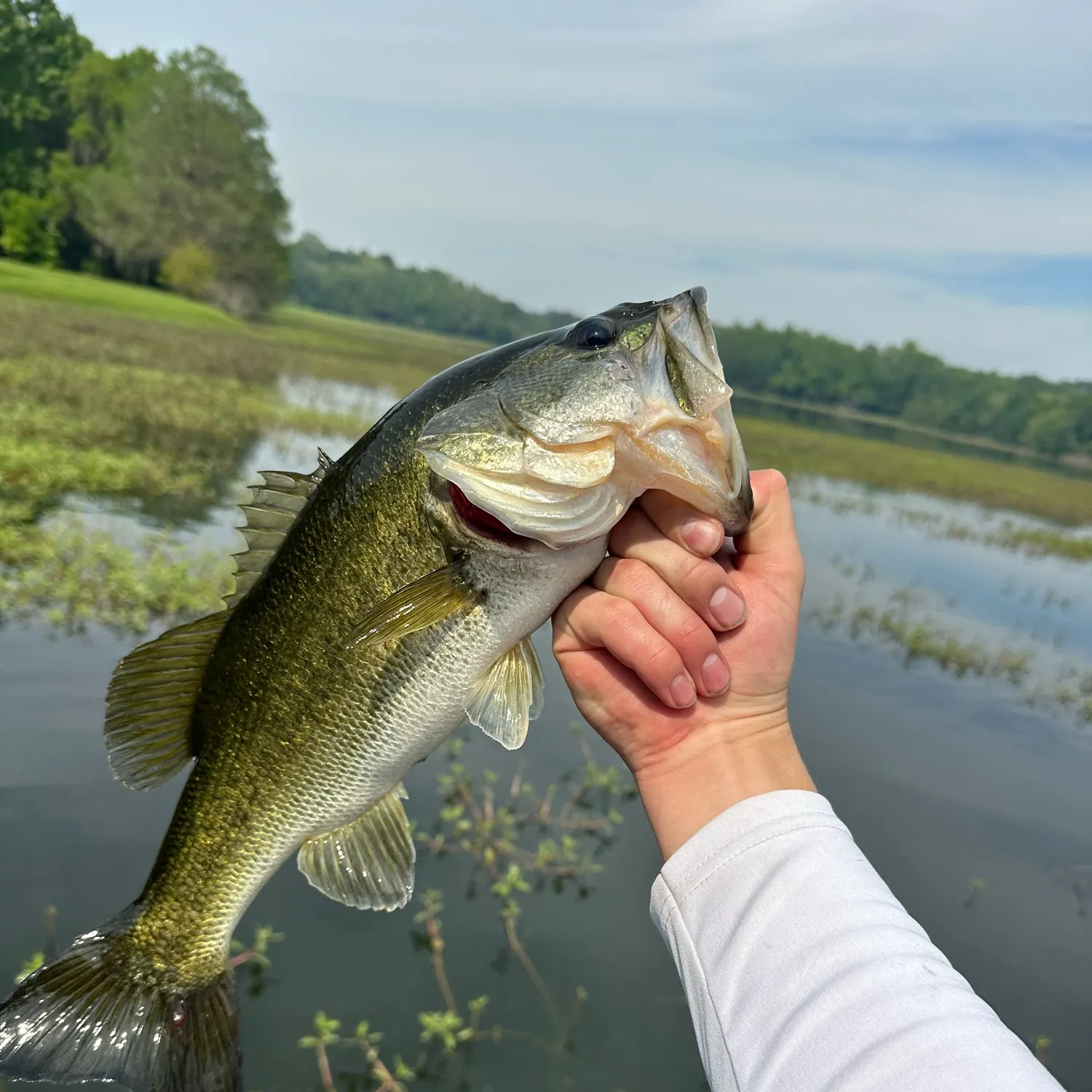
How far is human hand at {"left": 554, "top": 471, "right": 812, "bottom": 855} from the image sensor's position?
183 cm

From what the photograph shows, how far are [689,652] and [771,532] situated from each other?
0.42 m

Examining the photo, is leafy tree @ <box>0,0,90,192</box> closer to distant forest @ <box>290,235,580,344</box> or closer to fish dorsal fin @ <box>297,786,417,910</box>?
distant forest @ <box>290,235,580,344</box>

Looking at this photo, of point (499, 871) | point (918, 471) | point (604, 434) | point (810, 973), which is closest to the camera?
point (810, 973)

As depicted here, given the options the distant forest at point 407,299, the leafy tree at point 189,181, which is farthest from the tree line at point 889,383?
the leafy tree at point 189,181

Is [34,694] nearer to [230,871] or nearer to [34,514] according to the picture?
[34,514]

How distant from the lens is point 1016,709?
8586mm

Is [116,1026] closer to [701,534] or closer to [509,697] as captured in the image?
[509,697]

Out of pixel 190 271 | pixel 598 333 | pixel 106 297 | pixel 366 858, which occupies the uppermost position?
pixel 190 271

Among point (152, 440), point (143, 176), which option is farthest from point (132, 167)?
point (152, 440)

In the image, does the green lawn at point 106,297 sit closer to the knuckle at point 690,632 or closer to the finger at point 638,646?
the finger at point 638,646

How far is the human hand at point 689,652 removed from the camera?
1.83 meters

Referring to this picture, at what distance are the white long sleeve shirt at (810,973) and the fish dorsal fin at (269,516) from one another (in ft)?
4.12

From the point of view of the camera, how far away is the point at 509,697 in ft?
6.46

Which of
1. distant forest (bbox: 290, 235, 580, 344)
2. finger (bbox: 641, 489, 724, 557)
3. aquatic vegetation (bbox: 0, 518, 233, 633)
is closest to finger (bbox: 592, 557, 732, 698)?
finger (bbox: 641, 489, 724, 557)
